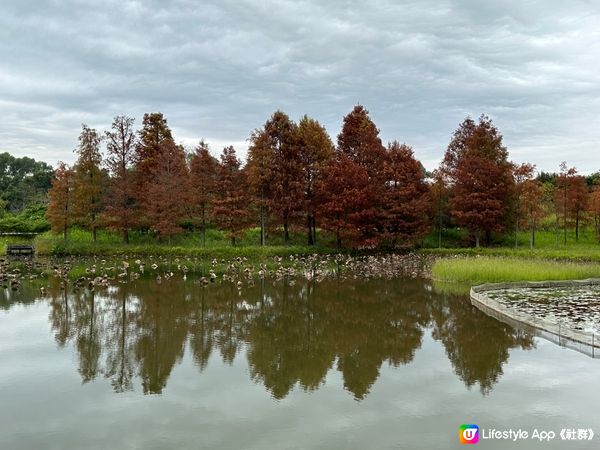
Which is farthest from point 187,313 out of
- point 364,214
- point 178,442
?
point 364,214

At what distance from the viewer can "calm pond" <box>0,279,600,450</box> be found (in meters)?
9.38

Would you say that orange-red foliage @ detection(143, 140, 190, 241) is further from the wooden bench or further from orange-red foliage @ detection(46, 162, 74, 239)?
the wooden bench

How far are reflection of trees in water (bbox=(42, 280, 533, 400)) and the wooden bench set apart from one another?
21.0 m

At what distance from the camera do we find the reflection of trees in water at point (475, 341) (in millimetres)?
13055

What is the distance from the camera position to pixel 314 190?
45.0 m

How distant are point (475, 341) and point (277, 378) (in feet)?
23.1

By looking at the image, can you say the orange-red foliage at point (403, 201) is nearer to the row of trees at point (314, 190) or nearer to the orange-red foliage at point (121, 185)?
the row of trees at point (314, 190)

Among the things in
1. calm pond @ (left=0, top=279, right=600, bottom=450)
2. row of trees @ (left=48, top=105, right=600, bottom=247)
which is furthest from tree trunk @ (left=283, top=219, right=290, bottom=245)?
calm pond @ (left=0, top=279, right=600, bottom=450)

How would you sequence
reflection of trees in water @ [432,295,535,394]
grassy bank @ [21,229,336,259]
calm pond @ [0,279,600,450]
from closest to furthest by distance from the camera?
1. calm pond @ [0,279,600,450]
2. reflection of trees in water @ [432,295,535,394]
3. grassy bank @ [21,229,336,259]

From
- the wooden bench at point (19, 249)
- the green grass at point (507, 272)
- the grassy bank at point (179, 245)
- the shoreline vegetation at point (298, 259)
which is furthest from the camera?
the wooden bench at point (19, 249)

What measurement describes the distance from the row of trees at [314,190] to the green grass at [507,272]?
12.6 meters

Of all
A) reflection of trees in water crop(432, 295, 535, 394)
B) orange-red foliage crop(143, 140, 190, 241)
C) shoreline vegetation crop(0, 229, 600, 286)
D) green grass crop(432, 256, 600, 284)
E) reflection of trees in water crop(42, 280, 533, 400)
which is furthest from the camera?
orange-red foliage crop(143, 140, 190, 241)

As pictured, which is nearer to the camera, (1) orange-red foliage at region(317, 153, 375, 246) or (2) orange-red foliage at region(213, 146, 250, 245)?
(1) orange-red foliage at region(317, 153, 375, 246)

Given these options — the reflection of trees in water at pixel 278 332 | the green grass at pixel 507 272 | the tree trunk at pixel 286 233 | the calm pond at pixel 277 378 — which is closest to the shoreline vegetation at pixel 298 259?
the green grass at pixel 507 272
